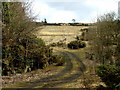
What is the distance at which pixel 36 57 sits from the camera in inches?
1101

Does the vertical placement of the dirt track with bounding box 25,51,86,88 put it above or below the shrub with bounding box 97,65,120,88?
below

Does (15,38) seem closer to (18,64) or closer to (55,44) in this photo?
(18,64)

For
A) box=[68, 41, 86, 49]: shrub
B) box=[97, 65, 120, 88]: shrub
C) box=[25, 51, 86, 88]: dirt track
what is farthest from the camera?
box=[68, 41, 86, 49]: shrub

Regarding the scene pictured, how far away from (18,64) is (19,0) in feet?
34.7

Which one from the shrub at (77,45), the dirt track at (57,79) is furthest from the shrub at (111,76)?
the shrub at (77,45)

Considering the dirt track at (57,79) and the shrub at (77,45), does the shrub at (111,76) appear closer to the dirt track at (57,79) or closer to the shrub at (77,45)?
the dirt track at (57,79)

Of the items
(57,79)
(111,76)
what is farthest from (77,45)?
(111,76)

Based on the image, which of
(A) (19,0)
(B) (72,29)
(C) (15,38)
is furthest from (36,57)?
(B) (72,29)

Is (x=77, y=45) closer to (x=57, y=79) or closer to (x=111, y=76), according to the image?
(x=57, y=79)

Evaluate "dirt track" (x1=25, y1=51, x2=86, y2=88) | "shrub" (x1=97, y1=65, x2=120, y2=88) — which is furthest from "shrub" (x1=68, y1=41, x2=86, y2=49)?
"shrub" (x1=97, y1=65, x2=120, y2=88)

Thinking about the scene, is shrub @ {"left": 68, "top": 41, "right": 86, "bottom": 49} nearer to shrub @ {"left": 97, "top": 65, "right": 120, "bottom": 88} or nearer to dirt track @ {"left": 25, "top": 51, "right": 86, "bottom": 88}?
dirt track @ {"left": 25, "top": 51, "right": 86, "bottom": 88}

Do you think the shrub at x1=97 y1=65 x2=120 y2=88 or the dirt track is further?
the dirt track

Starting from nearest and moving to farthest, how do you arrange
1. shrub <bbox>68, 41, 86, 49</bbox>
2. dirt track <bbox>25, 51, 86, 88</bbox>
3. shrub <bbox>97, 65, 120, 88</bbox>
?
shrub <bbox>97, 65, 120, 88</bbox> < dirt track <bbox>25, 51, 86, 88</bbox> < shrub <bbox>68, 41, 86, 49</bbox>

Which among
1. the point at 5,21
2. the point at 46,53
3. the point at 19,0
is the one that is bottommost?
the point at 46,53
